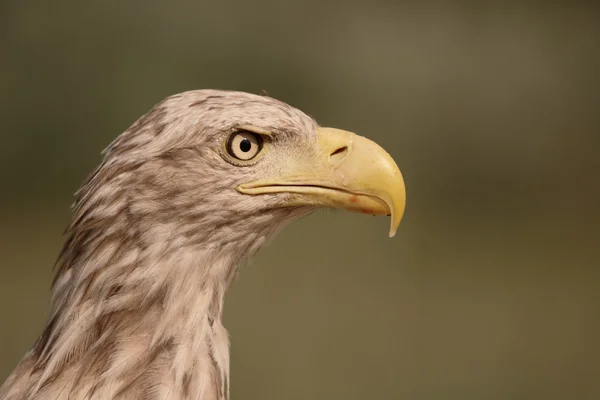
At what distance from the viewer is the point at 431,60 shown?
508 centimetres

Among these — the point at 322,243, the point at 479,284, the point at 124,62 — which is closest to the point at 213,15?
the point at 124,62

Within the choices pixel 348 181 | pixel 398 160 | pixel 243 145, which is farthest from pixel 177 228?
pixel 398 160

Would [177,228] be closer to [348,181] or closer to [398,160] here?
[348,181]

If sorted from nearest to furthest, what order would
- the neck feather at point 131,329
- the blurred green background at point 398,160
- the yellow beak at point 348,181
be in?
→ the neck feather at point 131,329
the yellow beak at point 348,181
the blurred green background at point 398,160

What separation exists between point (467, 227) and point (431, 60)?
106 centimetres

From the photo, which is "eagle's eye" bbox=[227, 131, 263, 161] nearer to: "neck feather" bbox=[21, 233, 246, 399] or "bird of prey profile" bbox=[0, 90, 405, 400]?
"bird of prey profile" bbox=[0, 90, 405, 400]

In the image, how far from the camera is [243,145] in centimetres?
133

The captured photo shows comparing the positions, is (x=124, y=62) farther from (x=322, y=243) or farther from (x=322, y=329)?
(x=322, y=329)

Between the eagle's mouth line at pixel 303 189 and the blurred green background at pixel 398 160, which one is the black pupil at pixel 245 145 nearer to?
the eagle's mouth line at pixel 303 189

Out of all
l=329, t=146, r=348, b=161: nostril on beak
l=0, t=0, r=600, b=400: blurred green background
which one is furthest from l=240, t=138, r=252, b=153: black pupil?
l=0, t=0, r=600, b=400: blurred green background

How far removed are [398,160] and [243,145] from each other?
355 cm

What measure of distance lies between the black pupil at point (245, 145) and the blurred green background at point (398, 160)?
2.56m

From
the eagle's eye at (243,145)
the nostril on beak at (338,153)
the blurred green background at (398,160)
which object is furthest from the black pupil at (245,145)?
the blurred green background at (398,160)

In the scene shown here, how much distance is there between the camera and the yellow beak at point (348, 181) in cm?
138
